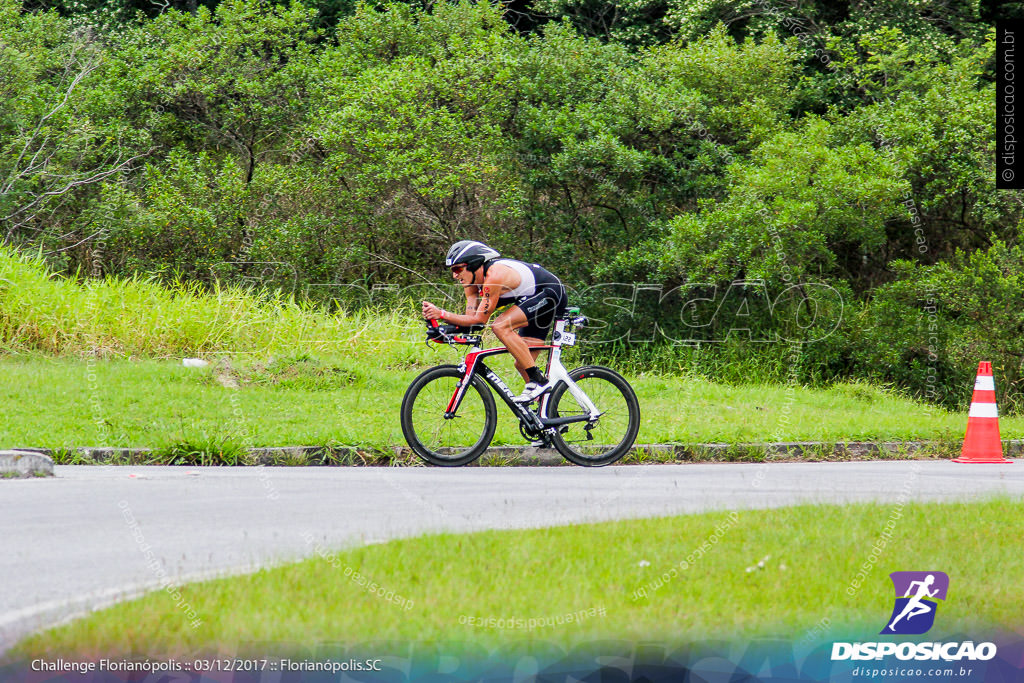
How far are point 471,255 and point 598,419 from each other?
6.26 ft

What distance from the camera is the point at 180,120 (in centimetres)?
2373

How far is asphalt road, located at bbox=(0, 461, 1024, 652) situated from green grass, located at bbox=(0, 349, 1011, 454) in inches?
40.0

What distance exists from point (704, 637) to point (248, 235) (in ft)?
62.4

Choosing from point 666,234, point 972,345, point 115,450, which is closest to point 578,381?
point 115,450

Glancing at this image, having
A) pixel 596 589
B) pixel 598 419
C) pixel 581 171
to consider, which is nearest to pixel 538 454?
pixel 598 419

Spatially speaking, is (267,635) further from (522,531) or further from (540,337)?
(540,337)

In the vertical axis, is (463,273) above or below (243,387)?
above

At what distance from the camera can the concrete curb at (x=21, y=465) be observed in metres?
9.07

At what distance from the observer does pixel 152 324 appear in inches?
643

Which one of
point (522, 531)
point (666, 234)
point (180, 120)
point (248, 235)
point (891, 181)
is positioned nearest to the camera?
point (522, 531)

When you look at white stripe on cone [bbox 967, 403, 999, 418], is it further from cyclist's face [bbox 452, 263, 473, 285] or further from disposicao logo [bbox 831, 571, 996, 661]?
disposicao logo [bbox 831, 571, 996, 661]

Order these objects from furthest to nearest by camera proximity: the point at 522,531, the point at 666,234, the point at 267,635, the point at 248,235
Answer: the point at 248,235 < the point at 666,234 < the point at 522,531 < the point at 267,635

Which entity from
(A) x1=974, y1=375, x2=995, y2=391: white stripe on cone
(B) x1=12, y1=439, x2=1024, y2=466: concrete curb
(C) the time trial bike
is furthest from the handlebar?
(A) x1=974, y1=375, x2=995, y2=391: white stripe on cone

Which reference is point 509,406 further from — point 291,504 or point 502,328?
point 291,504
